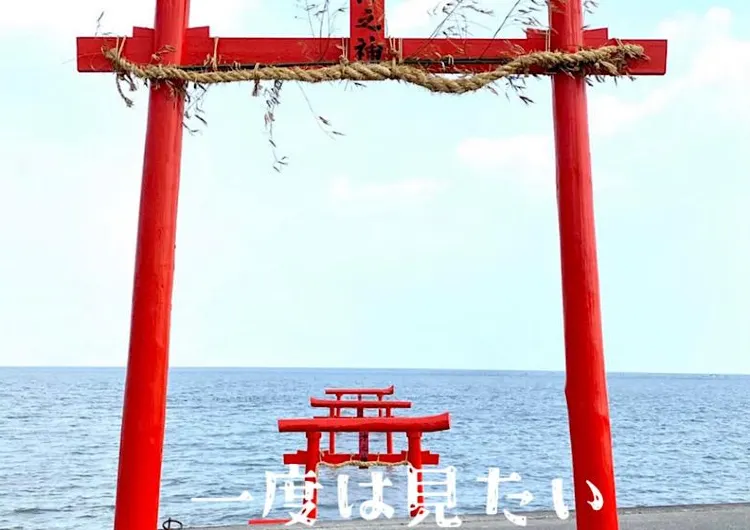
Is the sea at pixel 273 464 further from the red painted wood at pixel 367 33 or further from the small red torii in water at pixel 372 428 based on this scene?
the red painted wood at pixel 367 33

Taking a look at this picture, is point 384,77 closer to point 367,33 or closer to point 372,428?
point 367,33

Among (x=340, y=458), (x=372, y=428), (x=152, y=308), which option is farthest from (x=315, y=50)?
(x=340, y=458)

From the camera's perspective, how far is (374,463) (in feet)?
30.5

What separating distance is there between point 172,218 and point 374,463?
7457 mm

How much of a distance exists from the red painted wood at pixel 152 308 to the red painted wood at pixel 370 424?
452cm

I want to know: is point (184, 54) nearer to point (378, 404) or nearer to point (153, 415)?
point (153, 415)

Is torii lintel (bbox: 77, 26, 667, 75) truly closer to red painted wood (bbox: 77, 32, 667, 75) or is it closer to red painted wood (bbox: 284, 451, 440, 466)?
red painted wood (bbox: 77, 32, 667, 75)

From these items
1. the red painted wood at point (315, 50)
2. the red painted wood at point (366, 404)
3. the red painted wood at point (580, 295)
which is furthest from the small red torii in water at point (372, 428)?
the red painted wood at point (315, 50)

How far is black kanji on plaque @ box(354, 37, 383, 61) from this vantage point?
2352 millimetres

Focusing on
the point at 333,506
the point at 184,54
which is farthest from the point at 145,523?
the point at 333,506

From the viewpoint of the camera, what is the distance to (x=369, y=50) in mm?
2357

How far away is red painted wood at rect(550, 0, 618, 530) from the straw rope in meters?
0.08

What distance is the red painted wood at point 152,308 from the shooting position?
228 centimetres

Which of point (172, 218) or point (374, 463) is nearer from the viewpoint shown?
point (172, 218)
